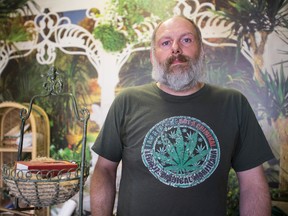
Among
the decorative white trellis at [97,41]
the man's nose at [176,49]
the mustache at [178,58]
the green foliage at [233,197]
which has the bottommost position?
the green foliage at [233,197]

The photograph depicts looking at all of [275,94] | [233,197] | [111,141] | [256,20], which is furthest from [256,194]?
[256,20]

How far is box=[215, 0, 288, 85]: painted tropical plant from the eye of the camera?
2.27 metres

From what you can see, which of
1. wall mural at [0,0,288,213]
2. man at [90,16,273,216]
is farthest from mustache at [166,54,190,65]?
wall mural at [0,0,288,213]

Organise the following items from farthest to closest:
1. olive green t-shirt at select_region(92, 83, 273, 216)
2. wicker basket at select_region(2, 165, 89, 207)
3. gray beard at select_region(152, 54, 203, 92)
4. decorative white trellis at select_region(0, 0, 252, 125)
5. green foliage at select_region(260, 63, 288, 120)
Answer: decorative white trellis at select_region(0, 0, 252, 125)
green foliage at select_region(260, 63, 288, 120)
gray beard at select_region(152, 54, 203, 92)
olive green t-shirt at select_region(92, 83, 273, 216)
wicker basket at select_region(2, 165, 89, 207)

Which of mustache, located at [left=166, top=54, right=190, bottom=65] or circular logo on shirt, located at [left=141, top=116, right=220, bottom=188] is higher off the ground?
mustache, located at [left=166, top=54, right=190, bottom=65]

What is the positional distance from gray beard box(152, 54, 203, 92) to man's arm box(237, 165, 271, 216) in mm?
458

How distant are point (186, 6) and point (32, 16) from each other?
1.36 meters

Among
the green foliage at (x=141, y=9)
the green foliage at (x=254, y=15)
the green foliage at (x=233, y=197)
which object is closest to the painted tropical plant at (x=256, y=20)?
the green foliage at (x=254, y=15)

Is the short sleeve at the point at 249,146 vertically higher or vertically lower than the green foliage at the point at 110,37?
lower

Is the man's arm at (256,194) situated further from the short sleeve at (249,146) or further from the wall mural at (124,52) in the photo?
the wall mural at (124,52)

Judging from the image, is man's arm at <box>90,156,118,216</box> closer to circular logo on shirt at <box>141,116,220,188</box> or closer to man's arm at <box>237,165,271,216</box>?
circular logo on shirt at <box>141,116,220,188</box>

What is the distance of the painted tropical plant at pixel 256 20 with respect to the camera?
2.27 metres

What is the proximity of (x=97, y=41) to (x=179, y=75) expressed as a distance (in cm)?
139

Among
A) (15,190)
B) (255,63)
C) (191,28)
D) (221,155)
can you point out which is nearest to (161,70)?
(191,28)
